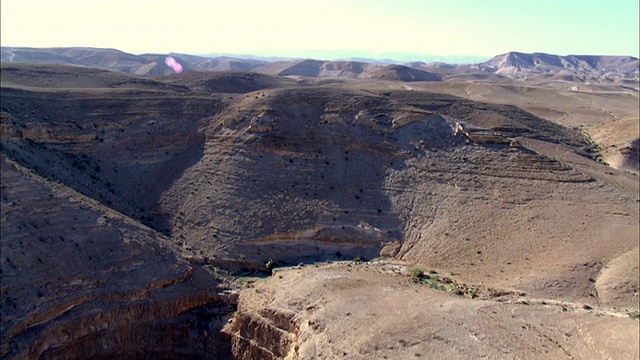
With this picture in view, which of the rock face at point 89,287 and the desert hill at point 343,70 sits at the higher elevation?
the desert hill at point 343,70

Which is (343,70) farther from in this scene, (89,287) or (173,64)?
(89,287)

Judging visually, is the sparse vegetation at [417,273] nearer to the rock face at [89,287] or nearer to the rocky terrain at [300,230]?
the rocky terrain at [300,230]

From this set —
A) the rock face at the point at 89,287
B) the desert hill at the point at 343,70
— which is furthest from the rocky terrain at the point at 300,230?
the desert hill at the point at 343,70

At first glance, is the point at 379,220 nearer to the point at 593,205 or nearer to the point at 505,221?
the point at 505,221

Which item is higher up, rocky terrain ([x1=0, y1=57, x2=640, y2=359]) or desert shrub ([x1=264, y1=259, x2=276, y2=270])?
rocky terrain ([x1=0, y1=57, x2=640, y2=359])

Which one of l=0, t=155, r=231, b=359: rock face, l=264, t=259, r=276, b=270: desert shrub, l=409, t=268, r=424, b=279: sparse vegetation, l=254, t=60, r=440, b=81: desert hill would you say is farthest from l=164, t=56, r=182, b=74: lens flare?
l=409, t=268, r=424, b=279: sparse vegetation

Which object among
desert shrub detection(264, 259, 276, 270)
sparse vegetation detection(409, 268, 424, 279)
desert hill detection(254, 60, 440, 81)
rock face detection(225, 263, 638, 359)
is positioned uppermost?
desert hill detection(254, 60, 440, 81)

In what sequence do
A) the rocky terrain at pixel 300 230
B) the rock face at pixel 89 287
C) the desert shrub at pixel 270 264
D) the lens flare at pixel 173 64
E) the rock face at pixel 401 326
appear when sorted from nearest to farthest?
the rock face at pixel 401 326 < the rocky terrain at pixel 300 230 < the rock face at pixel 89 287 < the desert shrub at pixel 270 264 < the lens flare at pixel 173 64

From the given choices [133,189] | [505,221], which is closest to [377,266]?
[505,221]

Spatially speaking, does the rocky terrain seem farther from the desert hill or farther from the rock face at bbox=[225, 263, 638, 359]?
the desert hill
